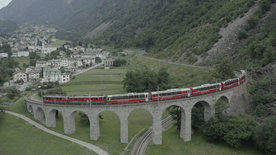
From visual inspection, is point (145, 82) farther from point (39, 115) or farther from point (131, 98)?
point (131, 98)

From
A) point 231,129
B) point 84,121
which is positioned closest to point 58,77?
point 84,121

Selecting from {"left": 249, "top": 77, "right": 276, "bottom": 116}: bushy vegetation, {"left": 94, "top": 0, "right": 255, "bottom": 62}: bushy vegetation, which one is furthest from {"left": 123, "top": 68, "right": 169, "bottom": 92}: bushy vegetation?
{"left": 249, "top": 77, "right": 276, "bottom": 116}: bushy vegetation

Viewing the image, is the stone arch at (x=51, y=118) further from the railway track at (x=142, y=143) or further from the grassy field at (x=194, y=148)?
the grassy field at (x=194, y=148)

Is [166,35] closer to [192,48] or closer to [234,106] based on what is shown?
[192,48]

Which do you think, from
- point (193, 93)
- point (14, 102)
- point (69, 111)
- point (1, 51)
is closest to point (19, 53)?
point (1, 51)

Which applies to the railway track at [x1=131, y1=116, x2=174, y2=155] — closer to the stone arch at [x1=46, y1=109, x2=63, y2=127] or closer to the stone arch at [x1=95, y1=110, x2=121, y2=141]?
the stone arch at [x1=95, y1=110, x2=121, y2=141]

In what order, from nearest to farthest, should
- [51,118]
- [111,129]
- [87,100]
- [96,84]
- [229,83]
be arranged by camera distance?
[87,100] → [229,83] → [51,118] → [111,129] → [96,84]

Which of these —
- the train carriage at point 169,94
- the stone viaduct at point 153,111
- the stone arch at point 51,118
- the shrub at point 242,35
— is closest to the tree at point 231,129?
the stone viaduct at point 153,111
